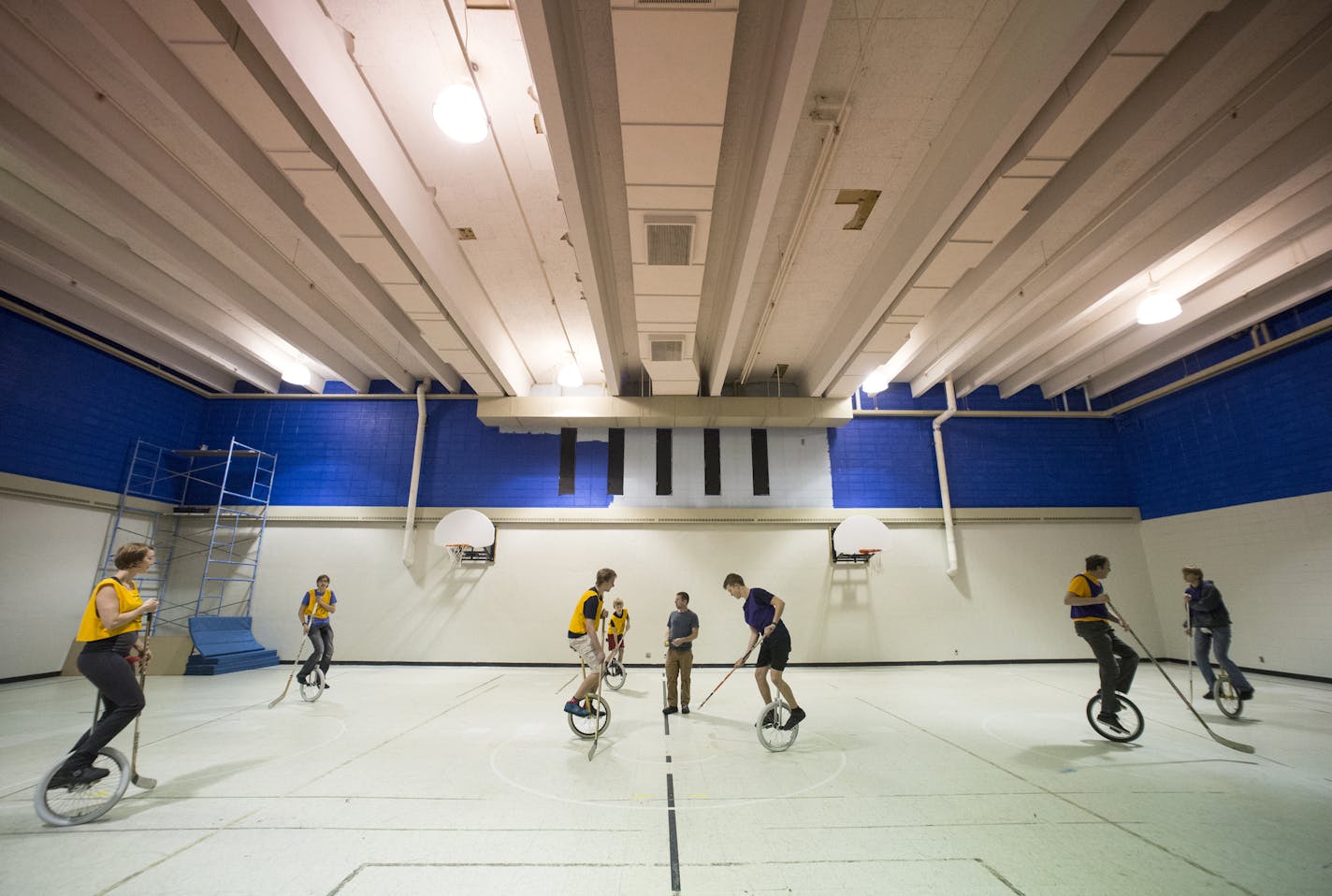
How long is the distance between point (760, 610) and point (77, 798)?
4785 millimetres

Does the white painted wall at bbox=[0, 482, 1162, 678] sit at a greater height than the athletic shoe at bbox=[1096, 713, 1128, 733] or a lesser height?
greater

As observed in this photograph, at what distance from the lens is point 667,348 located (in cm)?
Result: 791

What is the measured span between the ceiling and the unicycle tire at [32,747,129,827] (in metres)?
4.55

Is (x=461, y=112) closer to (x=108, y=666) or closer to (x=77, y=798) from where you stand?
(x=108, y=666)

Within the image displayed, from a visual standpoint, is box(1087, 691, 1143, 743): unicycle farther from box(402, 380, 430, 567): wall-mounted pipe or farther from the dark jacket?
box(402, 380, 430, 567): wall-mounted pipe

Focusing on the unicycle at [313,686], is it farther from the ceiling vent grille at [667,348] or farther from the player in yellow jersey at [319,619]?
the ceiling vent grille at [667,348]

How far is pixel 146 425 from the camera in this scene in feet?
31.1

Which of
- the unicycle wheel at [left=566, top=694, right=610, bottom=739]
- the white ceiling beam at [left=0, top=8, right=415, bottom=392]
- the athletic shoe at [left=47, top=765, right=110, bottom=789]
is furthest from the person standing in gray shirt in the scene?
the white ceiling beam at [left=0, top=8, right=415, bottom=392]

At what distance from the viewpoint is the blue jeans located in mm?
5355

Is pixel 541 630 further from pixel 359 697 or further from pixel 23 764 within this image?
pixel 23 764

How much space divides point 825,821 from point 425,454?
31.6ft

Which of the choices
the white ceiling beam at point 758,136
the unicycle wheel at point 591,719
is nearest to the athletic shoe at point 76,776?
the unicycle wheel at point 591,719

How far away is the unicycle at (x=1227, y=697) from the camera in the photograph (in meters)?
5.33

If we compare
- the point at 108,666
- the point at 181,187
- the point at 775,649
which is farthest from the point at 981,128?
the point at 181,187
